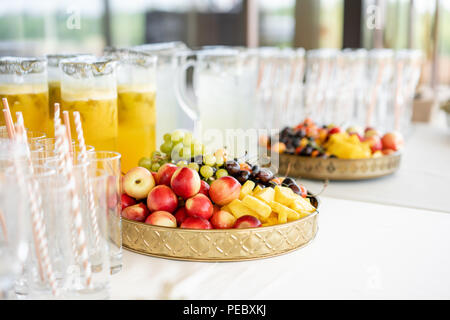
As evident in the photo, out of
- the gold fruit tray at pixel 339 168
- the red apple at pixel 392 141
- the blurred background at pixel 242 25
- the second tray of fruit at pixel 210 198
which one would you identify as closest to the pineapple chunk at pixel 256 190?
the second tray of fruit at pixel 210 198

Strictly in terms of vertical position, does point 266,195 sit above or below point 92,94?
below

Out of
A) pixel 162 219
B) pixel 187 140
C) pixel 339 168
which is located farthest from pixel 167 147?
pixel 339 168

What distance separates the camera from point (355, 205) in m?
1.16

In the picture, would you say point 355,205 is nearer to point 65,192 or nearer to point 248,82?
point 248,82

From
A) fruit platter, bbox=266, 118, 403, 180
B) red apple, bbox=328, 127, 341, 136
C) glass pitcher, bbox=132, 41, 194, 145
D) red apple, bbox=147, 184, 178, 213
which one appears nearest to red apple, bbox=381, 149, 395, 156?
fruit platter, bbox=266, 118, 403, 180

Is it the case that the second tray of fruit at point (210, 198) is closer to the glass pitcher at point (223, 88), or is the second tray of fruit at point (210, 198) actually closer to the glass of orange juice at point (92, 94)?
the glass of orange juice at point (92, 94)

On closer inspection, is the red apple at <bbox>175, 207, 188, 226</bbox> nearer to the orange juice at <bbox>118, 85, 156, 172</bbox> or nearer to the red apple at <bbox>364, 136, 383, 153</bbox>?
the orange juice at <bbox>118, 85, 156, 172</bbox>

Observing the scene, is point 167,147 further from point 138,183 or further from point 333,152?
point 333,152

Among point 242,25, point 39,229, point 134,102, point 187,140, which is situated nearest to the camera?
point 39,229

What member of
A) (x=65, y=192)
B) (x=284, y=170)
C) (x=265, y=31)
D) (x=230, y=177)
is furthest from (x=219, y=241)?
(x=265, y=31)

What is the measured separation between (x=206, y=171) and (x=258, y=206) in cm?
12

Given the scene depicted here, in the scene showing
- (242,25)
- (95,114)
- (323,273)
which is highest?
(242,25)

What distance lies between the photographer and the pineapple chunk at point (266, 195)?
855 mm

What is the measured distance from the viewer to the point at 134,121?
3.99 ft
